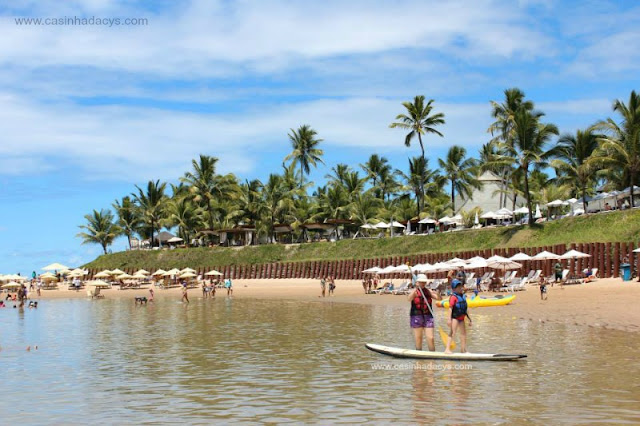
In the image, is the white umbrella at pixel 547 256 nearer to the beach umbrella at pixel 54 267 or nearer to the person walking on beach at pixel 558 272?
the person walking on beach at pixel 558 272

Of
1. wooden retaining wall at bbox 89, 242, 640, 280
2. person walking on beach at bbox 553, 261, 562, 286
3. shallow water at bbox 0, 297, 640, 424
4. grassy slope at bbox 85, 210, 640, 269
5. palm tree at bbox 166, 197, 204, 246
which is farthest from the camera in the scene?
palm tree at bbox 166, 197, 204, 246

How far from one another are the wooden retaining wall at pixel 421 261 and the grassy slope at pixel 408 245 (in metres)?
2.79

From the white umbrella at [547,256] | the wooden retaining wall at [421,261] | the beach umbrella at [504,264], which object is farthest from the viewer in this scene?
the beach umbrella at [504,264]

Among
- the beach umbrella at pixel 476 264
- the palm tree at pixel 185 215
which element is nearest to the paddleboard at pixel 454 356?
the beach umbrella at pixel 476 264

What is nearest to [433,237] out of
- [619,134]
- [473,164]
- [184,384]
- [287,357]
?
[473,164]

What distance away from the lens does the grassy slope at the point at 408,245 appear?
4508cm

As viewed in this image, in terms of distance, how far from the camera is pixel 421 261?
51.9 m

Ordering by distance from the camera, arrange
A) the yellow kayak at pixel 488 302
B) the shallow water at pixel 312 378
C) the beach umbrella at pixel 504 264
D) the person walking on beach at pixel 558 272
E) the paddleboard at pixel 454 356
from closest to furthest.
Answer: the shallow water at pixel 312 378, the paddleboard at pixel 454 356, the yellow kayak at pixel 488 302, the person walking on beach at pixel 558 272, the beach umbrella at pixel 504 264

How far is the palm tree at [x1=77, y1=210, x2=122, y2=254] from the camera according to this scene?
97.5 meters

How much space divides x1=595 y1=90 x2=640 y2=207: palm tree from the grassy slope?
2.97 meters

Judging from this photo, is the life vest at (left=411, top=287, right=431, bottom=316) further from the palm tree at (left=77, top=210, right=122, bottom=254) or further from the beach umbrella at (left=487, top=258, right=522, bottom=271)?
the palm tree at (left=77, top=210, right=122, bottom=254)

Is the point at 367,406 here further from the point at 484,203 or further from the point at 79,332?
the point at 484,203

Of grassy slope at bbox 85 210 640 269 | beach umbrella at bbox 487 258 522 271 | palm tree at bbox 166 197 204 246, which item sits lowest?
beach umbrella at bbox 487 258 522 271

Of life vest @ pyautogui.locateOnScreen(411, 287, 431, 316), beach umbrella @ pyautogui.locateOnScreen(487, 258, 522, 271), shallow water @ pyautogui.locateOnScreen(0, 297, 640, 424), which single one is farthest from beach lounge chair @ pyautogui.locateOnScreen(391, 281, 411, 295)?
life vest @ pyautogui.locateOnScreen(411, 287, 431, 316)
